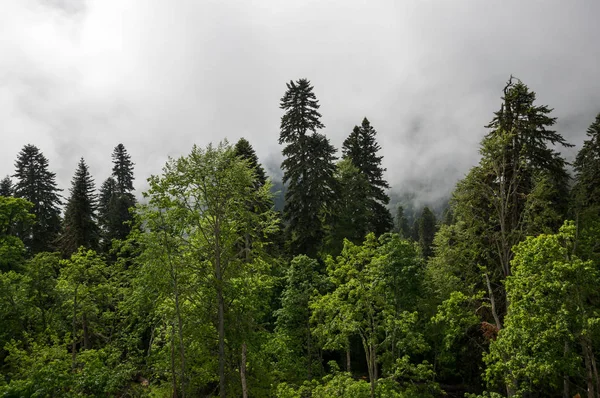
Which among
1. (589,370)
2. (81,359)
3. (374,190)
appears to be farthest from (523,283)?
(374,190)

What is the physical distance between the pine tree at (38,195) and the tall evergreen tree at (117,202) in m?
4.66

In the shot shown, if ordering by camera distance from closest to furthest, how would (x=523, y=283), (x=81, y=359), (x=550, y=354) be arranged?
(x=550, y=354) < (x=523, y=283) < (x=81, y=359)

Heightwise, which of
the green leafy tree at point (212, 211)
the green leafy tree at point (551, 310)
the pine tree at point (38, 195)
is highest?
the pine tree at point (38, 195)

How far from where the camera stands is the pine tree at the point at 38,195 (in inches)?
1411

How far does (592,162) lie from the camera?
77.7 ft

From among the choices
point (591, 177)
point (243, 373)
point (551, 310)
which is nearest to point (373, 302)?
point (243, 373)

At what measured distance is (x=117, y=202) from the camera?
138 feet

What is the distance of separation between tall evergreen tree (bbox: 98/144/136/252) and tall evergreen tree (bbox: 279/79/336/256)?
50.2 ft

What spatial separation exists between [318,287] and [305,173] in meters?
9.34

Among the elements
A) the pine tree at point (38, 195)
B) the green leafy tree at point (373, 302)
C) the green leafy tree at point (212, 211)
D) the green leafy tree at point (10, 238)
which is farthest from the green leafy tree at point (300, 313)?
the pine tree at point (38, 195)

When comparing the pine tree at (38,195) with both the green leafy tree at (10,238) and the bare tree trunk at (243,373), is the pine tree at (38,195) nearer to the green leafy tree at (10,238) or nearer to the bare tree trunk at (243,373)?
the green leafy tree at (10,238)

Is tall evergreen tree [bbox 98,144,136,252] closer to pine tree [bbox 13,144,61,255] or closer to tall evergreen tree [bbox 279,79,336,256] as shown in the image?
pine tree [bbox 13,144,61,255]

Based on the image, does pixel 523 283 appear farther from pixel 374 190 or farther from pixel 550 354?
pixel 374 190

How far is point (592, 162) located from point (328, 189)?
1799cm
